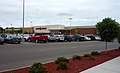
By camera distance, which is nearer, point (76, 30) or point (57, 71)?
point (57, 71)

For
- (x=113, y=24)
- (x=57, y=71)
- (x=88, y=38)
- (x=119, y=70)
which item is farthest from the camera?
(x=88, y=38)

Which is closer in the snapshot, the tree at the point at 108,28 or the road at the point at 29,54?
the road at the point at 29,54

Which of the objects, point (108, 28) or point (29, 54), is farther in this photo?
point (108, 28)

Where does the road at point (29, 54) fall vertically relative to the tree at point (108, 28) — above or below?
below

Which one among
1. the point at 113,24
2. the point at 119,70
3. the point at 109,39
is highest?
the point at 113,24

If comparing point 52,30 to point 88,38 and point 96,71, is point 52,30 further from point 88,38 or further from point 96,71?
point 96,71

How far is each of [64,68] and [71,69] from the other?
0.36 meters

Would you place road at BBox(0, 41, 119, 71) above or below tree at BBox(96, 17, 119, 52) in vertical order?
below

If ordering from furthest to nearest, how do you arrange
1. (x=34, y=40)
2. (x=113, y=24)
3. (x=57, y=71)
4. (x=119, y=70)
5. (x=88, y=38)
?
1. (x=88, y=38)
2. (x=34, y=40)
3. (x=113, y=24)
4. (x=119, y=70)
5. (x=57, y=71)

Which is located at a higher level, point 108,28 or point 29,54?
point 108,28

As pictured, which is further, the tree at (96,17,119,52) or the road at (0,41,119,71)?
the tree at (96,17,119,52)

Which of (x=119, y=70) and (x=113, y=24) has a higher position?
(x=113, y=24)

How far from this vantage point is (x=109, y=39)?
20344 millimetres

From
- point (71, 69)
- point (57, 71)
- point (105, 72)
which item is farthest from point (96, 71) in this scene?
point (57, 71)
